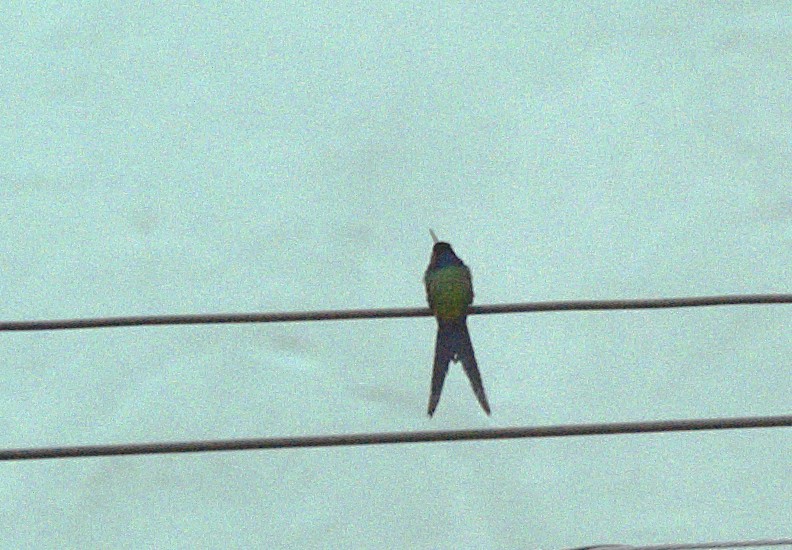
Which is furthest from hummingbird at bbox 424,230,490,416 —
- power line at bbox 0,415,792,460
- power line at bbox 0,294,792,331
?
power line at bbox 0,415,792,460

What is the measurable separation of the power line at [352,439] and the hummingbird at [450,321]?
1.36 m

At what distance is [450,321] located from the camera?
20.7 ft

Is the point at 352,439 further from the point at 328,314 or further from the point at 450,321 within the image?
the point at 450,321

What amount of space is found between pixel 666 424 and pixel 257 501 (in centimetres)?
3366

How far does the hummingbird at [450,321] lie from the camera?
20.1 feet

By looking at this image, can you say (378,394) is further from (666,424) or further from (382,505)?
(666,424)

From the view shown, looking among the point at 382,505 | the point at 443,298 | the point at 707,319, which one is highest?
the point at 443,298

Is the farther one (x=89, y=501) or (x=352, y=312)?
(x=89, y=501)

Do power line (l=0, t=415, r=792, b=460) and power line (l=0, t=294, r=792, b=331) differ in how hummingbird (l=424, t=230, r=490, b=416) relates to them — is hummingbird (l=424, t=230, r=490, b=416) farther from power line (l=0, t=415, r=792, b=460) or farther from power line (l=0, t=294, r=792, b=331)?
power line (l=0, t=415, r=792, b=460)

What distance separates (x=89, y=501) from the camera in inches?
1449

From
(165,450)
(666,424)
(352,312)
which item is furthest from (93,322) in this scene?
(666,424)

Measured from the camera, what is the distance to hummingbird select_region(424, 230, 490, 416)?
6.11m

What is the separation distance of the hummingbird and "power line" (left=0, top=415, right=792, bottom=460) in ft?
4.46

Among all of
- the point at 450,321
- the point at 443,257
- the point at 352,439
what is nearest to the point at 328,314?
the point at 352,439
